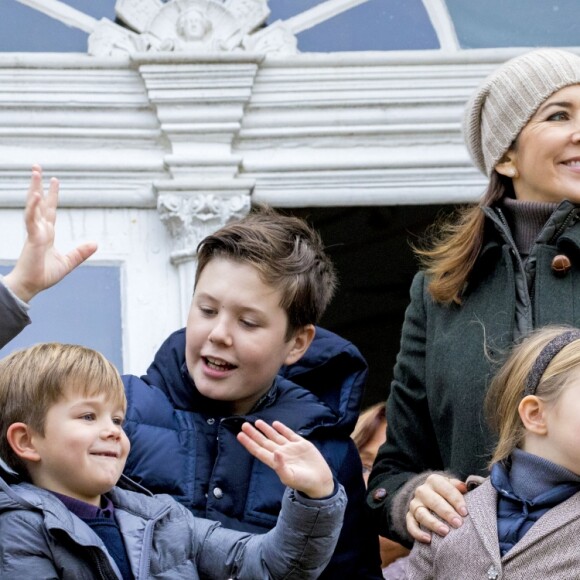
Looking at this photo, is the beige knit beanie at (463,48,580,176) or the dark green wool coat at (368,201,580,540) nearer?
the dark green wool coat at (368,201,580,540)

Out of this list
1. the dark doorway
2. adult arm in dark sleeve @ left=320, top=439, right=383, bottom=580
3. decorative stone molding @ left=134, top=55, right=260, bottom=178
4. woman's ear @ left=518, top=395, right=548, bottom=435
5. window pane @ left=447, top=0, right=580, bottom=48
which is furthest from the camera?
the dark doorway

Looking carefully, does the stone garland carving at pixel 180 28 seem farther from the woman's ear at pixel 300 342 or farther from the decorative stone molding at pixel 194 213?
the woman's ear at pixel 300 342

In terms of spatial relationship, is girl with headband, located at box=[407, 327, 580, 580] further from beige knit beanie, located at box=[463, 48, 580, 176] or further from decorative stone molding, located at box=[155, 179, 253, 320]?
decorative stone molding, located at box=[155, 179, 253, 320]

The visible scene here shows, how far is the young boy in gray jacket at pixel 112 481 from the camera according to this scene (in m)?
3.45

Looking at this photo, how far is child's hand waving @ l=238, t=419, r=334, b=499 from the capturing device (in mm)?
3436

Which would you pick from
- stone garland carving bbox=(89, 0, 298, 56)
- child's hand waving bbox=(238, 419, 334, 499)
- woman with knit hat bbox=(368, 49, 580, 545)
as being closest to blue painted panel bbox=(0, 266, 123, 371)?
stone garland carving bbox=(89, 0, 298, 56)

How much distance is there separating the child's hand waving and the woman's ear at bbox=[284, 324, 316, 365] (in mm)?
479

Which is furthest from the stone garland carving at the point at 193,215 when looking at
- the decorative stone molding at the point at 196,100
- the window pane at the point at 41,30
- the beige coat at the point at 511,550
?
the beige coat at the point at 511,550

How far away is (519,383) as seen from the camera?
365 cm

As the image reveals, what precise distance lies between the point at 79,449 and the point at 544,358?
3.02ft

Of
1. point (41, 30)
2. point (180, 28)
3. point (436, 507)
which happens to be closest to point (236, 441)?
point (436, 507)

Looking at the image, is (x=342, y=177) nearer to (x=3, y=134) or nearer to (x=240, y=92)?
(x=240, y=92)

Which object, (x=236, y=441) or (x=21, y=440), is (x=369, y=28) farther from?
(x=21, y=440)

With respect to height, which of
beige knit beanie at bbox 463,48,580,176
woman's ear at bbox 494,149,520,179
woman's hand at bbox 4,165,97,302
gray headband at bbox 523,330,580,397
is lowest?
gray headband at bbox 523,330,580,397
